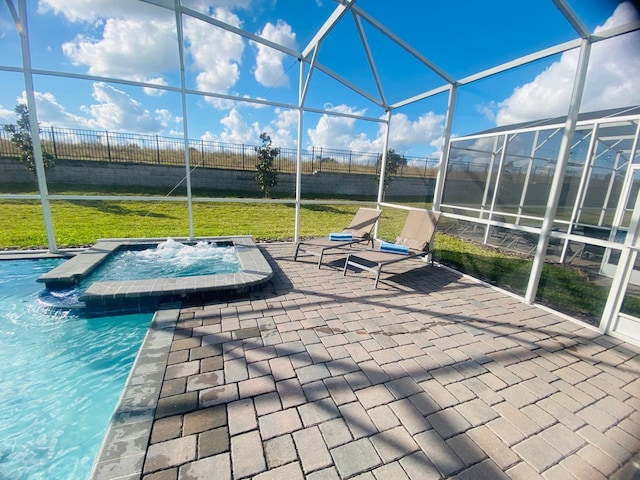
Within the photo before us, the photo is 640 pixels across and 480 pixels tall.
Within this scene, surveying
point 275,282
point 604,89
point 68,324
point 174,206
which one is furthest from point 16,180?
point 604,89

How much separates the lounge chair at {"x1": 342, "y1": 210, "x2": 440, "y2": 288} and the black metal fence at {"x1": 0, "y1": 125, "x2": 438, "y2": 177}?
141 inches

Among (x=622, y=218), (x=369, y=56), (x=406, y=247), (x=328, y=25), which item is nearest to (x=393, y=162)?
(x=369, y=56)

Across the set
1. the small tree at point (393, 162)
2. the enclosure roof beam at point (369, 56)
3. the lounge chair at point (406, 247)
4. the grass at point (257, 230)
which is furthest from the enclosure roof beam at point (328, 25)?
the grass at point (257, 230)

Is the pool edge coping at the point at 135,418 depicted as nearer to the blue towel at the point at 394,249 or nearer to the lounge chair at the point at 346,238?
the lounge chair at the point at 346,238

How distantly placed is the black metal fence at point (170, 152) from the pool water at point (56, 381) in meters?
7.43

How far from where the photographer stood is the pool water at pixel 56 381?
69.7 inches

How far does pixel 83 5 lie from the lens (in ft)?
13.9

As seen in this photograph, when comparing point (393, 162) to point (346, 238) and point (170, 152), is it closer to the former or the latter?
point (346, 238)

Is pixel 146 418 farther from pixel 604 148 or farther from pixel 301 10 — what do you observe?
pixel 604 148

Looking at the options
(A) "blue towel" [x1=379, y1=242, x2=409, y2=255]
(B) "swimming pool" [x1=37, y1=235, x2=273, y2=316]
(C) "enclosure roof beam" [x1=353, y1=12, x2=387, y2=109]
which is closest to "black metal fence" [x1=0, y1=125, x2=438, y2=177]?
(C) "enclosure roof beam" [x1=353, y1=12, x2=387, y2=109]

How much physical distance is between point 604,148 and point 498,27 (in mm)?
4982

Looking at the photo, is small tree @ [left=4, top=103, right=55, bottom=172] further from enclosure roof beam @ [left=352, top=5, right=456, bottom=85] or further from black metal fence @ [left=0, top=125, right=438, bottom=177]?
enclosure roof beam @ [left=352, top=5, right=456, bottom=85]

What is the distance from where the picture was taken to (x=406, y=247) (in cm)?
507

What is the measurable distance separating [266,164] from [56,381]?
10.0 m
